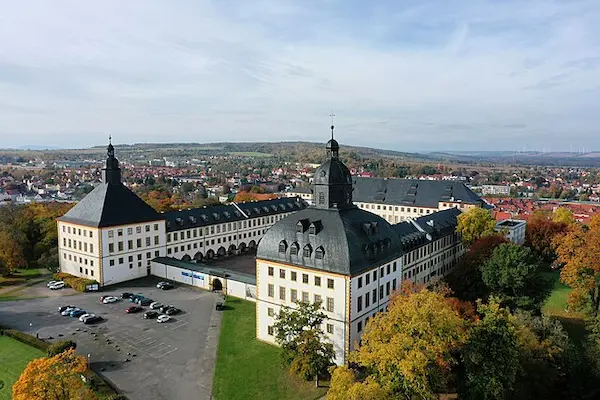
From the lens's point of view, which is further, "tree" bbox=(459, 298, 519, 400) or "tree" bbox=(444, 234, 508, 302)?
"tree" bbox=(444, 234, 508, 302)

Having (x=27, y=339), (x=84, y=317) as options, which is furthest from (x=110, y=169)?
(x=27, y=339)

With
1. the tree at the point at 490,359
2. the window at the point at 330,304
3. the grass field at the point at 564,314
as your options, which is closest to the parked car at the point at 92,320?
the window at the point at 330,304

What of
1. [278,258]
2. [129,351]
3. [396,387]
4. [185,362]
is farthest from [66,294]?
[396,387]

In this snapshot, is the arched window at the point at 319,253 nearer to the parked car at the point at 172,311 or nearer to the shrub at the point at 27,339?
the parked car at the point at 172,311

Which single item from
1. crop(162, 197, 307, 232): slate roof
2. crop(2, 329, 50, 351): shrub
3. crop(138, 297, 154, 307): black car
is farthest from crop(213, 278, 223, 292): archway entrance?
crop(2, 329, 50, 351): shrub

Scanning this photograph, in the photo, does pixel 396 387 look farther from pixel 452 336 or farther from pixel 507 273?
pixel 507 273

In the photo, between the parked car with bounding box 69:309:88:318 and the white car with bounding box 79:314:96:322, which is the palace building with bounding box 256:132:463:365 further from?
the parked car with bounding box 69:309:88:318

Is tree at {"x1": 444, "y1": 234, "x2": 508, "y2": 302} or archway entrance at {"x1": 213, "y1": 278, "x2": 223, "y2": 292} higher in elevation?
tree at {"x1": 444, "y1": 234, "x2": 508, "y2": 302}
